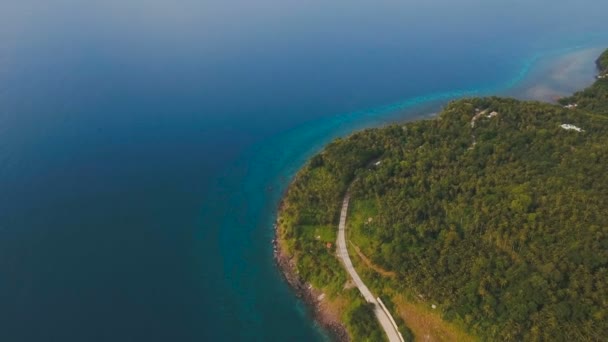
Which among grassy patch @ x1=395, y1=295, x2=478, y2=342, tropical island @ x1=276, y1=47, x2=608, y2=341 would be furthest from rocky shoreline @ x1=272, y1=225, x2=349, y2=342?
grassy patch @ x1=395, y1=295, x2=478, y2=342

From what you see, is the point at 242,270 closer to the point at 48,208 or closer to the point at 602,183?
the point at 48,208

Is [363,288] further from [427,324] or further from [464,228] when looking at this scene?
[464,228]

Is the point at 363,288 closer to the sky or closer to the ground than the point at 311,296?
closer to the ground

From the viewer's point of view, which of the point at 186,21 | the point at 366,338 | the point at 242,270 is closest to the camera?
the point at 366,338

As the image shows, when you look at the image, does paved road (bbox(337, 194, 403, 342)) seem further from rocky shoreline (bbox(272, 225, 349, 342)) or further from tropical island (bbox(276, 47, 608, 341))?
rocky shoreline (bbox(272, 225, 349, 342))

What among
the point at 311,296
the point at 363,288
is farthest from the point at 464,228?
the point at 311,296

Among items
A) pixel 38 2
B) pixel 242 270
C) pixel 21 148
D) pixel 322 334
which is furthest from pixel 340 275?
pixel 38 2
